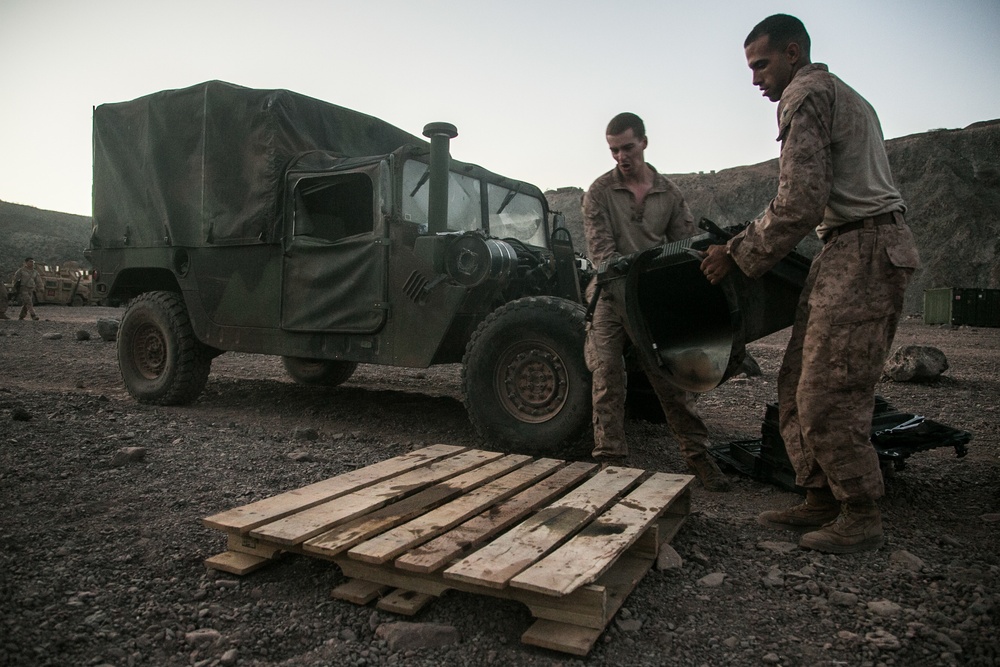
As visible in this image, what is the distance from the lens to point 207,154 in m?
5.46

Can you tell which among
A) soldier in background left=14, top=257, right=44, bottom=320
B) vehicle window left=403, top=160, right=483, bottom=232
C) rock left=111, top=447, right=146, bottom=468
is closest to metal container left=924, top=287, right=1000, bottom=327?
vehicle window left=403, top=160, right=483, bottom=232

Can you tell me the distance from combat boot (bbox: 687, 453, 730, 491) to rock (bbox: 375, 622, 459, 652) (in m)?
1.95

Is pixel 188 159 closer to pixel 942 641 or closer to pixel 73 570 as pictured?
pixel 73 570

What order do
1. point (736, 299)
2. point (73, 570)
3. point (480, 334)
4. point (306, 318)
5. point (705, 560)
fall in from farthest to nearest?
point (306, 318), point (480, 334), point (736, 299), point (705, 560), point (73, 570)

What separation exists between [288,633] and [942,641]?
1786mm

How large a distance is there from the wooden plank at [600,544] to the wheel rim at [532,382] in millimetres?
1079

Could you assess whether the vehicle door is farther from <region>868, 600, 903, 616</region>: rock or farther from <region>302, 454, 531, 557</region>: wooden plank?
<region>868, 600, 903, 616</region>: rock

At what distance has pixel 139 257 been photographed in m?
5.89

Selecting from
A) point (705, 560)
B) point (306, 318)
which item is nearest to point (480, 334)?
point (306, 318)

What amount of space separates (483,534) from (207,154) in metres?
4.28

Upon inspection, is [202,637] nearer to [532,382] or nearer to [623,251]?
[532,382]

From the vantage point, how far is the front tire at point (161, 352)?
5629 millimetres

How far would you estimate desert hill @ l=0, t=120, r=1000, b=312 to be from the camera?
22625 mm

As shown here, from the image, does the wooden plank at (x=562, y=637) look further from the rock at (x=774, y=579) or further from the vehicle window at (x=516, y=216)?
the vehicle window at (x=516, y=216)
